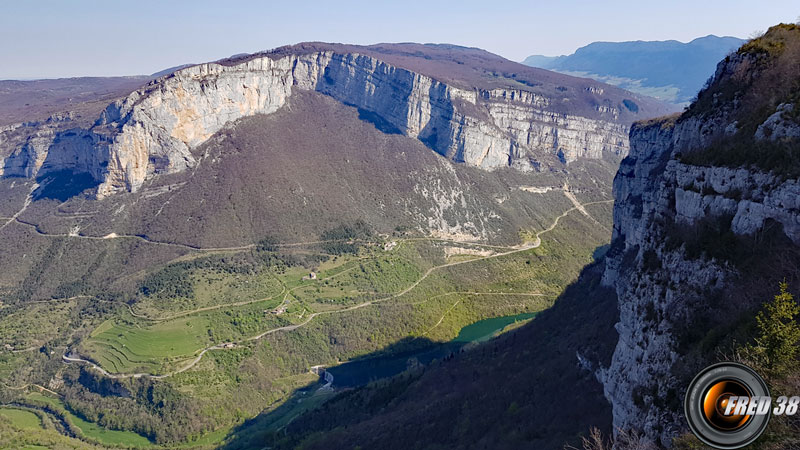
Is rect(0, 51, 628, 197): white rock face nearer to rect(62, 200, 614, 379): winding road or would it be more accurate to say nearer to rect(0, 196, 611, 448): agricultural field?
rect(0, 196, 611, 448): agricultural field

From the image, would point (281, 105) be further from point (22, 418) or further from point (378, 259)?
point (22, 418)

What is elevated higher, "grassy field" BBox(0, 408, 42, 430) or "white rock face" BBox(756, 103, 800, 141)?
"white rock face" BBox(756, 103, 800, 141)

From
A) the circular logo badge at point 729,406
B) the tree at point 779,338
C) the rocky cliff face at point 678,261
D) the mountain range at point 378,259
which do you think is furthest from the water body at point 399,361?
the circular logo badge at point 729,406

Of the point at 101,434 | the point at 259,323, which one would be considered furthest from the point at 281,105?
the point at 101,434

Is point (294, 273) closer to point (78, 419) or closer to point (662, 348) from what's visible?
point (78, 419)

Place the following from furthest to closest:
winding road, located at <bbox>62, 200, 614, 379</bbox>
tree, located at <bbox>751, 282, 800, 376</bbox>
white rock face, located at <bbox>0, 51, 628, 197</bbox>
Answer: white rock face, located at <bbox>0, 51, 628, 197</bbox> < winding road, located at <bbox>62, 200, 614, 379</bbox> < tree, located at <bbox>751, 282, 800, 376</bbox>

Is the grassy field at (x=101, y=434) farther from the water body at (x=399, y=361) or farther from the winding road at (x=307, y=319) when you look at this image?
the water body at (x=399, y=361)

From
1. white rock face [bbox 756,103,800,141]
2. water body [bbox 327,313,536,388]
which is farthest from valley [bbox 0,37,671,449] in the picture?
white rock face [bbox 756,103,800,141]
